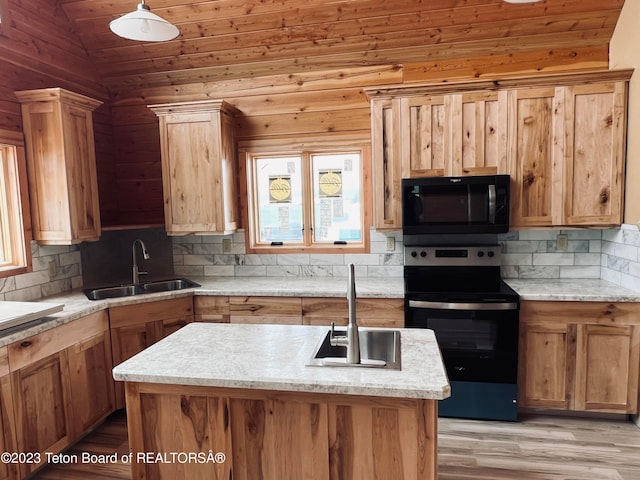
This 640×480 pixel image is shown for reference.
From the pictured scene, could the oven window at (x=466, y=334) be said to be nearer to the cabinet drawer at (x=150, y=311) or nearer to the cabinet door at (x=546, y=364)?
the cabinet door at (x=546, y=364)

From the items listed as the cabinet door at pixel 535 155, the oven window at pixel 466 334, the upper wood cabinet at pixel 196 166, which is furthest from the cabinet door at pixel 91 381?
the cabinet door at pixel 535 155

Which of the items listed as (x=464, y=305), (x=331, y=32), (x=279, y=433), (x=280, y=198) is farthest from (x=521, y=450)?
(x=331, y=32)

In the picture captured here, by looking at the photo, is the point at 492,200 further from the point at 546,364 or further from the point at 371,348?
the point at 371,348

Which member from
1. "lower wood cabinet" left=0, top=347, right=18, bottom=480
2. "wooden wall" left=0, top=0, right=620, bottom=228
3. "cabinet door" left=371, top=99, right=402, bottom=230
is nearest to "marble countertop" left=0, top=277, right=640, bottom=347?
"lower wood cabinet" left=0, top=347, right=18, bottom=480

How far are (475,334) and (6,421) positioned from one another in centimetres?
277

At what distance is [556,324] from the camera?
2758 millimetres

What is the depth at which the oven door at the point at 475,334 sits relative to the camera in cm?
274

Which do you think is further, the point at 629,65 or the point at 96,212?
the point at 96,212

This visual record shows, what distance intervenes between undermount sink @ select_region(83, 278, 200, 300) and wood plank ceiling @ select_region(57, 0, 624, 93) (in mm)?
1805

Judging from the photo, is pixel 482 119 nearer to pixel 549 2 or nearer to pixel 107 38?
pixel 549 2

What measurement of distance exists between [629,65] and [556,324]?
180 cm

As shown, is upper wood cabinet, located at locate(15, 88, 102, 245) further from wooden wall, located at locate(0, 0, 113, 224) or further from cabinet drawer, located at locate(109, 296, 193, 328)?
cabinet drawer, located at locate(109, 296, 193, 328)

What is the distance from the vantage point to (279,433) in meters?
1.58

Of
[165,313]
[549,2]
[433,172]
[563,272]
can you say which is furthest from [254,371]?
[549,2]
